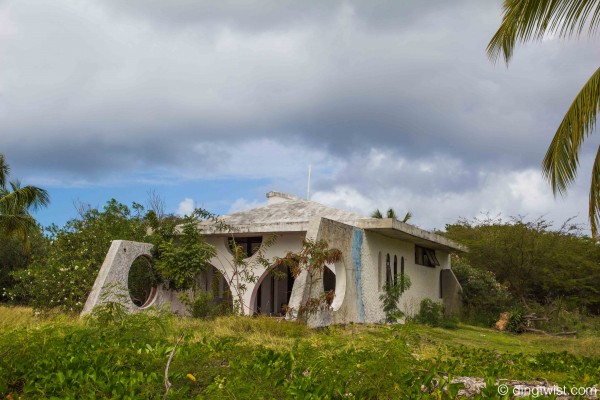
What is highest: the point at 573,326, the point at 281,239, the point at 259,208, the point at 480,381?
the point at 259,208

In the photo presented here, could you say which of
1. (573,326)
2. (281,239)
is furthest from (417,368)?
(573,326)

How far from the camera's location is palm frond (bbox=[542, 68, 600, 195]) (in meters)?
9.98

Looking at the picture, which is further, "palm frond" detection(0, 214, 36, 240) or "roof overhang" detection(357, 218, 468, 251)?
"palm frond" detection(0, 214, 36, 240)

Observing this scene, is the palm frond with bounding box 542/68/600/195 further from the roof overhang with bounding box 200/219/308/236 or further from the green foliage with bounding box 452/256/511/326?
the green foliage with bounding box 452/256/511/326

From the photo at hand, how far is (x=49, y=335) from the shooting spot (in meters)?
8.80

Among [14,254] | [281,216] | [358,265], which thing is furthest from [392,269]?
[14,254]

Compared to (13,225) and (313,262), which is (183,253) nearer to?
(313,262)

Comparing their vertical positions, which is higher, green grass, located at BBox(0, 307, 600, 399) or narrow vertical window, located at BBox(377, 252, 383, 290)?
narrow vertical window, located at BBox(377, 252, 383, 290)

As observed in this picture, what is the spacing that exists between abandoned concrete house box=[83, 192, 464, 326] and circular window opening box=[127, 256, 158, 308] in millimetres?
175

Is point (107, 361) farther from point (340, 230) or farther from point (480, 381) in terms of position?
point (340, 230)

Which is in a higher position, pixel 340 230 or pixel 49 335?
pixel 340 230

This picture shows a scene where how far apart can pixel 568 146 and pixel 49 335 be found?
786 cm

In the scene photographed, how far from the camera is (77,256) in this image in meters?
17.6

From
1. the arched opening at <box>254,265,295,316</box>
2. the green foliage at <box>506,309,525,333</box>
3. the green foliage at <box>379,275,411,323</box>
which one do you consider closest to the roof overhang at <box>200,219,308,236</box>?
the arched opening at <box>254,265,295,316</box>
